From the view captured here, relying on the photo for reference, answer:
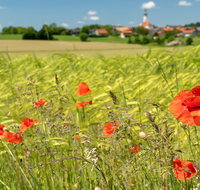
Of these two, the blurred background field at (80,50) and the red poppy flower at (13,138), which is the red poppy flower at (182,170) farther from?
the blurred background field at (80,50)

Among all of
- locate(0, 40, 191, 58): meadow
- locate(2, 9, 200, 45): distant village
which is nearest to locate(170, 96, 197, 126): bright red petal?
locate(2, 9, 200, 45): distant village

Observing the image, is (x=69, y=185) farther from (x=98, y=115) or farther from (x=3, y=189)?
(x=98, y=115)

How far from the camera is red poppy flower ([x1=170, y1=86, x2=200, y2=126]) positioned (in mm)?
537

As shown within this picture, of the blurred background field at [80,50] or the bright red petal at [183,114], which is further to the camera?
the blurred background field at [80,50]

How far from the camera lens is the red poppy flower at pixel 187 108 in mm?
537

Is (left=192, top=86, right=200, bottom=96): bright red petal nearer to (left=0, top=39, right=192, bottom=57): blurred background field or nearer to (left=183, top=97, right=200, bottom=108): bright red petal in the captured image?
(left=183, top=97, right=200, bottom=108): bright red petal

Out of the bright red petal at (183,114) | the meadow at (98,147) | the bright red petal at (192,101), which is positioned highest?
the bright red petal at (192,101)

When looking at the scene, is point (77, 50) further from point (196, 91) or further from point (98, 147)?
point (196, 91)

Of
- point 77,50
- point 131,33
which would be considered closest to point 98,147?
point 77,50

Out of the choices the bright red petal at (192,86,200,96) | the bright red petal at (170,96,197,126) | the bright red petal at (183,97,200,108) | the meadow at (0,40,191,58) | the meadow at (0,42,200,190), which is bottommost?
the meadow at (0,42,200,190)

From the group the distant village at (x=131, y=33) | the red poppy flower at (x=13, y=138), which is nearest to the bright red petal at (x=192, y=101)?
the red poppy flower at (x=13, y=138)

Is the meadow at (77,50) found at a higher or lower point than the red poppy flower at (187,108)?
higher

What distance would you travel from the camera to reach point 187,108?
1.85 ft

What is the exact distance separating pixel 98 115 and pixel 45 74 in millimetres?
1556
